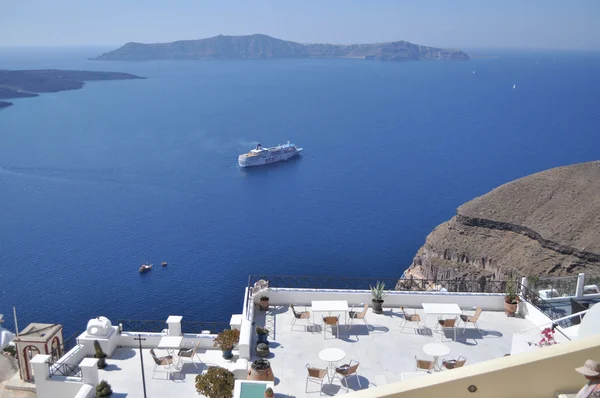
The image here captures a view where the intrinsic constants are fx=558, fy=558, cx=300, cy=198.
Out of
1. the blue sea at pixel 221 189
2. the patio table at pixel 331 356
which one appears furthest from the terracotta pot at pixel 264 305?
the blue sea at pixel 221 189

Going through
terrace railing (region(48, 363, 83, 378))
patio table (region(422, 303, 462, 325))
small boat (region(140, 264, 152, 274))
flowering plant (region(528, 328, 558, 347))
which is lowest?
small boat (region(140, 264, 152, 274))

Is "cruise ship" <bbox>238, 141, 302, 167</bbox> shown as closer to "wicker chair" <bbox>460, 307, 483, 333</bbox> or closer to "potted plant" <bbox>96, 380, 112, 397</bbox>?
"wicker chair" <bbox>460, 307, 483, 333</bbox>

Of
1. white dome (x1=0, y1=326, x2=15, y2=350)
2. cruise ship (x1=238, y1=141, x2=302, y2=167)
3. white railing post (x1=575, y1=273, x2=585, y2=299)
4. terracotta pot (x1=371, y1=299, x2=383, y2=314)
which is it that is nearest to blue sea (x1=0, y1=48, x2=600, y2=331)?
cruise ship (x1=238, y1=141, x2=302, y2=167)

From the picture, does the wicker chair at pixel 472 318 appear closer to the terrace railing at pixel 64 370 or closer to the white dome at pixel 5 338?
the terrace railing at pixel 64 370

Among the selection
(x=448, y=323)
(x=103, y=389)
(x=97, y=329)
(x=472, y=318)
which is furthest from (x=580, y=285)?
(x=97, y=329)

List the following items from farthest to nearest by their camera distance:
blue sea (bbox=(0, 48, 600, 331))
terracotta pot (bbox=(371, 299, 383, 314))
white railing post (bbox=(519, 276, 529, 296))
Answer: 1. blue sea (bbox=(0, 48, 600, 331))
2. white railing post (bbox=(519, 276, 529, 296))
3. terracotta pot (bbox=(371, 299, 383, 314))

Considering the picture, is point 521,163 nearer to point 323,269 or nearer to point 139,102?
point 323,269
